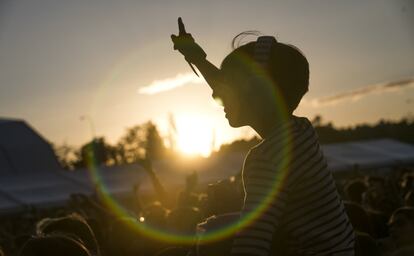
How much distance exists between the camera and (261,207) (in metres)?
2.26

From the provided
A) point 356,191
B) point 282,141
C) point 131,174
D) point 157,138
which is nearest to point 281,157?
point 282,141

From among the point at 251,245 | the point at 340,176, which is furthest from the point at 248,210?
the point at 340,176

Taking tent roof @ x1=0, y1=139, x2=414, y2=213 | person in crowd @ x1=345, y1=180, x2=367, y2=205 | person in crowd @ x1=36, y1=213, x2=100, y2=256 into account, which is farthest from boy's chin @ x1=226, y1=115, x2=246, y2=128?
tent roof @ x1=0, y1=139, x2=414, y2=213

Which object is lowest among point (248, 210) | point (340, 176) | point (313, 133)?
point (340, 176)

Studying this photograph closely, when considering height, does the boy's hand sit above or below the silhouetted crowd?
above

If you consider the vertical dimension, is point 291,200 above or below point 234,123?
below

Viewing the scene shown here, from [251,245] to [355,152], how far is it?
119 feet

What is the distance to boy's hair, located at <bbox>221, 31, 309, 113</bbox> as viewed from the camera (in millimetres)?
2504

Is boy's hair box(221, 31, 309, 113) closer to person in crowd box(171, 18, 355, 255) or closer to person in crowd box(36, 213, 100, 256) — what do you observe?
person in crowd box(171, 18, 355, 255)

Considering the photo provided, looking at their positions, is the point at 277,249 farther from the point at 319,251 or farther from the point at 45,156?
the point at 45,156

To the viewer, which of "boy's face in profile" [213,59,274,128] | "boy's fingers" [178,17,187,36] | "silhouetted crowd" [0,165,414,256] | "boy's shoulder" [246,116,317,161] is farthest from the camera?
"silhouetted crowd" [0,165,414,256]

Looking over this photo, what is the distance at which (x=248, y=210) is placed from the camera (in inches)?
89.1

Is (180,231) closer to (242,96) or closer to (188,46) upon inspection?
(188,46)

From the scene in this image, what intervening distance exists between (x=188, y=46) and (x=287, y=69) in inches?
20.6
